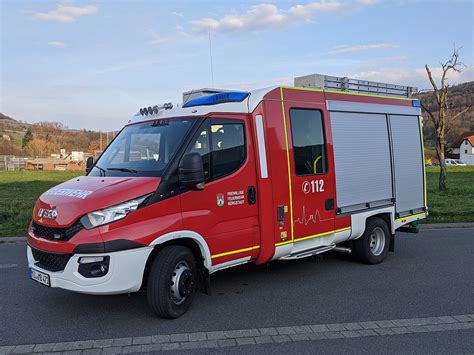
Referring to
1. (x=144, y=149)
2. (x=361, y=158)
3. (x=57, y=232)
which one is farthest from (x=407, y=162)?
(x=57, y=232)

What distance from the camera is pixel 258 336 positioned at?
450 cm

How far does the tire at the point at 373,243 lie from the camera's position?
7.36 meters

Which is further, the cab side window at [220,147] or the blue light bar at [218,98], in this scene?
the blue light bar at [218,98]

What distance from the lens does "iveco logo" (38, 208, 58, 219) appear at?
4652 millimetres

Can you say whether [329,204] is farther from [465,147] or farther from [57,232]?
[465,147]

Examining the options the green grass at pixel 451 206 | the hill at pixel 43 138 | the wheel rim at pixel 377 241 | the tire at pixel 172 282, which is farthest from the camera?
the hill at pixel 43 138

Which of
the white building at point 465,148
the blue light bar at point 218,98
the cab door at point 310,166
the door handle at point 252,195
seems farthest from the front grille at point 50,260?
the white building at point 465,148

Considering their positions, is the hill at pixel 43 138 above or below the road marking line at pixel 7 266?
above

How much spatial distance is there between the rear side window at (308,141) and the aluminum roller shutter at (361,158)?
0.95 feet

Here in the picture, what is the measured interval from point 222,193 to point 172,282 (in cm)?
117

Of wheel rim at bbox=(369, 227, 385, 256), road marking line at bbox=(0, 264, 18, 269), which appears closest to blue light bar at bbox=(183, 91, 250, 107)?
wheel rim at bbox=(369, 227, 385, 256)

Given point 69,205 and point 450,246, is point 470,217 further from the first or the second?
point 69,205

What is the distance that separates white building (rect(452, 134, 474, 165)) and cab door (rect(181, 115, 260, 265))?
101328 mm

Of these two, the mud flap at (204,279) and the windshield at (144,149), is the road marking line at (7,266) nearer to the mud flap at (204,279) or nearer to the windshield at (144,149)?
the windshield at (144,149)
